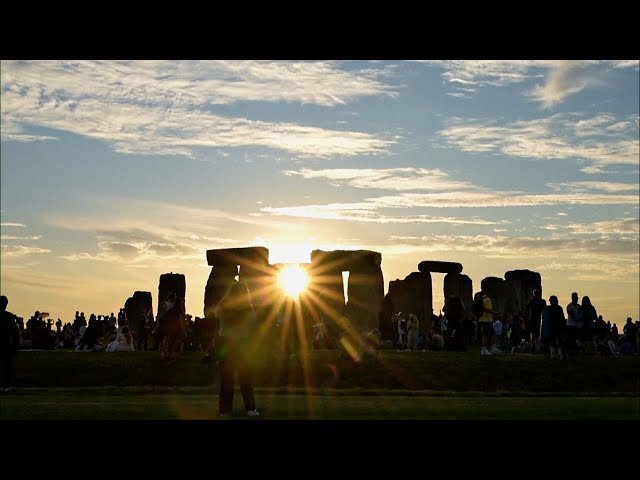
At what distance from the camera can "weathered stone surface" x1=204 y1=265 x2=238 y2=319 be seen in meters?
35.6

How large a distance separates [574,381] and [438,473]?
15.5 metres

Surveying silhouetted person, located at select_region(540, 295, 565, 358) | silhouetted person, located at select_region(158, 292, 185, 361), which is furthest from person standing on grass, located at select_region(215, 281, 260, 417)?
silhouetted person, located at select_region(540, 295, 565, 358)

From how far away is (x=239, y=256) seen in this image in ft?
120

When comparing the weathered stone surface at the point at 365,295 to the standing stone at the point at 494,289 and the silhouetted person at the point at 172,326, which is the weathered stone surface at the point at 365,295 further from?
the silhouetted person at the point at 172,326

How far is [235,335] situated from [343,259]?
25.5 meters

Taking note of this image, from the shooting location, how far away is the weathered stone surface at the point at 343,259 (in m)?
37.5

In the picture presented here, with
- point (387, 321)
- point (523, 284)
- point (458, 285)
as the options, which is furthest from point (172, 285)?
point (523, 284)

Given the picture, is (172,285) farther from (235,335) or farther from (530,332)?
(235,335)

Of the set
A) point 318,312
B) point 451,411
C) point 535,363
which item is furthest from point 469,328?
point 451,411

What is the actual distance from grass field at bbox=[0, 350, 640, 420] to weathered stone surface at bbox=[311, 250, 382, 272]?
14.3m

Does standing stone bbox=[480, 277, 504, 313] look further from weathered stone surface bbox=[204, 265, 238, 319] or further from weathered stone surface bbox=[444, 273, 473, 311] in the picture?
weathered stone surface bbox=[204, 265, 238, 319]
